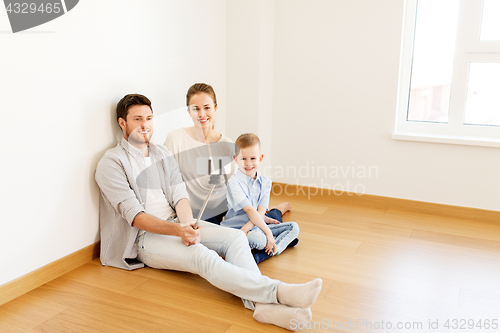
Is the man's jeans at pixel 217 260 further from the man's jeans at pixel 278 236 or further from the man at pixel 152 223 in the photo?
the man's jeans at pixel 278 236

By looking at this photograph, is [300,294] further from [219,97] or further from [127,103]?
[219,97]

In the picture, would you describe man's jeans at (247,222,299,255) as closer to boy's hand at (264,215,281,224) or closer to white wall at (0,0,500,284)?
boy's hand at (264,215,281,224)

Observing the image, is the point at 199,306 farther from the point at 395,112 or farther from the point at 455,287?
the point at 395,112

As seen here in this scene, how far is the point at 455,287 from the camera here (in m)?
1.88

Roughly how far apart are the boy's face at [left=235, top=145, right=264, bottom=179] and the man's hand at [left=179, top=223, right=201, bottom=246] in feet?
1.62

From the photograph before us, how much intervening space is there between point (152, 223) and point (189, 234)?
191 mm

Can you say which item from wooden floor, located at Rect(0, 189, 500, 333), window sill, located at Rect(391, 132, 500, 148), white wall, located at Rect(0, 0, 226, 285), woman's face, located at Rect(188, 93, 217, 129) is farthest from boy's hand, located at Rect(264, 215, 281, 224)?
window sill, located at Rect(391, 132, 500, 148)

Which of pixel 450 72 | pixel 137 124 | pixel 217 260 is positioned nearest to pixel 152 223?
pixel 217 260

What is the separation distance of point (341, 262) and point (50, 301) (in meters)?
1.30

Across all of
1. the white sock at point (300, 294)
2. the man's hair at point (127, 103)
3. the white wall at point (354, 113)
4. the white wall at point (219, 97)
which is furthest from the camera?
the white wall at point (354, 113)

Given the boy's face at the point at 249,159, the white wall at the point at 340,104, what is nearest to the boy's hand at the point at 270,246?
the boy's face at the point at 249,159

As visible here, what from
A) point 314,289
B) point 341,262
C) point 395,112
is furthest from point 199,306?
point 395,112

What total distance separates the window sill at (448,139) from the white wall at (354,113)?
0.14 ft

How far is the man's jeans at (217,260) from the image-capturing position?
1.62 meters
